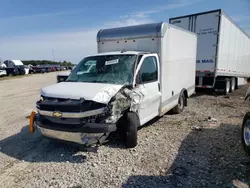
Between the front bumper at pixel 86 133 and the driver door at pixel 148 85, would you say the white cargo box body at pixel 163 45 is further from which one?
the front bumper at pixel 86 133

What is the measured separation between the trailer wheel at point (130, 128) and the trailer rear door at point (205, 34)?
25.0ft

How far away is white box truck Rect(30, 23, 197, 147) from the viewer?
3.87m

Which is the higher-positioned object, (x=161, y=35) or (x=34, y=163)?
(x=161, y=35)

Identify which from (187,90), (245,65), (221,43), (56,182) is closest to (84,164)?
(56,182)

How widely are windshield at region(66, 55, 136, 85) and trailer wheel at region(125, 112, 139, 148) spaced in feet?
2.47

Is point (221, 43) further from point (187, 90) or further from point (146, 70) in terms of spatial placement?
point (146, 70)

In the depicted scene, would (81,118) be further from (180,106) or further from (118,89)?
(180,106)

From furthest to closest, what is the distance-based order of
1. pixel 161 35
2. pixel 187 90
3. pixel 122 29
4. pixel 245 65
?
pixel 245 65 < pixel 187 90 < pixel 122 29 < pixel 161 35

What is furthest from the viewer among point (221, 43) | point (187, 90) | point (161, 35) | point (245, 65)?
point (245, 65)

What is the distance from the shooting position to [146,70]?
5121 millimetres

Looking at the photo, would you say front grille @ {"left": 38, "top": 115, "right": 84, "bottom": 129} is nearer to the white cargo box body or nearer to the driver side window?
the driver side window

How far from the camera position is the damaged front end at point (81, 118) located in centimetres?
382

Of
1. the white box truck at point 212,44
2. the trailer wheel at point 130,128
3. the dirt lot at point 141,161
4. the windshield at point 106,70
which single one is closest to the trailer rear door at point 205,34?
the white box truck at point 212,44

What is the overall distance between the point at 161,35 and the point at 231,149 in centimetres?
323
